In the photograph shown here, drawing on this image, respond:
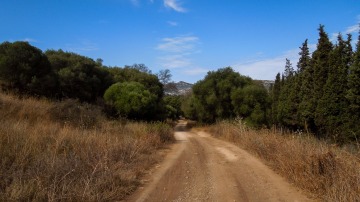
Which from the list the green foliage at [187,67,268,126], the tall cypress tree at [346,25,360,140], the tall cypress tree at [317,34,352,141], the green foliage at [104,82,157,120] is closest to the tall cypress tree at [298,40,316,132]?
the tall cypress tree at [317,34,352,141]

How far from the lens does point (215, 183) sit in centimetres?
837

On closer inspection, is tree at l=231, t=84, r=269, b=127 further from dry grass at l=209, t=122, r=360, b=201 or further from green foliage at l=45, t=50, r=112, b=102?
dry grass at l=209, t=122, r=360, b=201

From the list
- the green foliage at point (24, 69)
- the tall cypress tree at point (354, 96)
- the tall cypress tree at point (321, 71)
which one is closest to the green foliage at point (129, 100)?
the green foliage at point (24, 69)

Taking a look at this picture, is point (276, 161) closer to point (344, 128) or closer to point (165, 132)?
point (165, 132)

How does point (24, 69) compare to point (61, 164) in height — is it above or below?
above

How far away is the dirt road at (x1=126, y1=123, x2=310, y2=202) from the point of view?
7.13m

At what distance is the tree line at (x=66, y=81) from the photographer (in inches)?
729

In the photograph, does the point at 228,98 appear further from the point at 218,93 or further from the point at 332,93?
the point at 332,93

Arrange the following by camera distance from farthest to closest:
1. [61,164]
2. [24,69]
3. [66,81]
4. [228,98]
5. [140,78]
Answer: [140,78] < [228,98] < [66,81] < [24,69] < [61,164]

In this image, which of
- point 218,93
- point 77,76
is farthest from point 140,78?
point 77,76

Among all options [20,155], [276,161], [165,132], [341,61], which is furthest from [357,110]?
[20,155]

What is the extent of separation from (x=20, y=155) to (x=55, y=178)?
1.59 metres

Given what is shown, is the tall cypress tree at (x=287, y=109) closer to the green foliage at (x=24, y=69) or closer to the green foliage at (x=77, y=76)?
the green foliage at (x=77, y=76)

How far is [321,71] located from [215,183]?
86.0 feet
